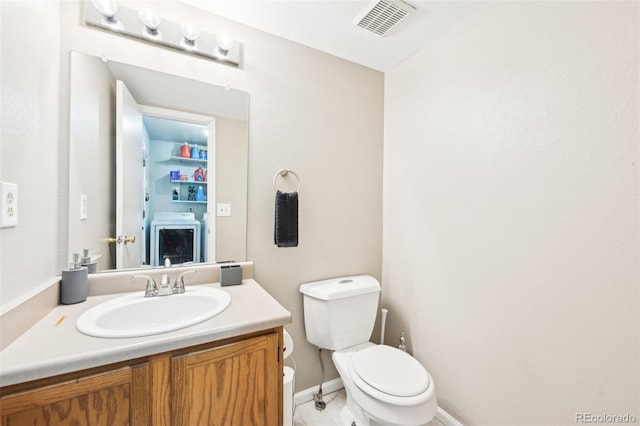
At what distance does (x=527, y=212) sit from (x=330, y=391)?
1596 mm

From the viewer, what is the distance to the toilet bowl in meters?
1.13

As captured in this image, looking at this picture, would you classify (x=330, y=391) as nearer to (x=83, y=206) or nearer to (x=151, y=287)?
(x=151, y=287)

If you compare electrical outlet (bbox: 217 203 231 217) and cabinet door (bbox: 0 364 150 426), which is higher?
electrical outlet (bbox: 217 203 231 217)

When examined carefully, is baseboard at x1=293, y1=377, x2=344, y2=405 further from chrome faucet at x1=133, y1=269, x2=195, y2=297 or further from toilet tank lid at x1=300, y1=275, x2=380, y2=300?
chrome faucet at x1=133, y1=269, x2=195, y2=297

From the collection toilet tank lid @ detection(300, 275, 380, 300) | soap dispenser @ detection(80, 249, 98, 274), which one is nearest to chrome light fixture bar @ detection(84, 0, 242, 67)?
soap dispenser @ detection(80, 249, 98, 274)

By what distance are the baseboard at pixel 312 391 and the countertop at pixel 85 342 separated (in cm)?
98

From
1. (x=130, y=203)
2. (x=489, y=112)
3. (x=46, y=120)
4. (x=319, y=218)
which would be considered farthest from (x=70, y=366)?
(x=489, y=112)

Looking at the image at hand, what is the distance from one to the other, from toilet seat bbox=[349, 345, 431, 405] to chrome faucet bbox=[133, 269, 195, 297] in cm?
94

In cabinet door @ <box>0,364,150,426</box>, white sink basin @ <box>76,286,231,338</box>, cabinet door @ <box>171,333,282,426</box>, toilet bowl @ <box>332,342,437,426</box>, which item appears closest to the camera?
cabinet door @ <box>0,364,150,426</box>

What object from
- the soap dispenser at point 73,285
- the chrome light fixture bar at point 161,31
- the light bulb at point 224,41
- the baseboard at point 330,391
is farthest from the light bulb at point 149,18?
the baseboard at point 330,391

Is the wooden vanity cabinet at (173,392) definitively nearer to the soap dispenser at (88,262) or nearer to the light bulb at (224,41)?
the soap dispenser at (88,262)

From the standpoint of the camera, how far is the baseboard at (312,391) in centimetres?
167

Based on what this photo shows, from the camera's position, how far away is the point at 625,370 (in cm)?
94

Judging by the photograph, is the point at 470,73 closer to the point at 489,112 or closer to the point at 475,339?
the point at 489,112
